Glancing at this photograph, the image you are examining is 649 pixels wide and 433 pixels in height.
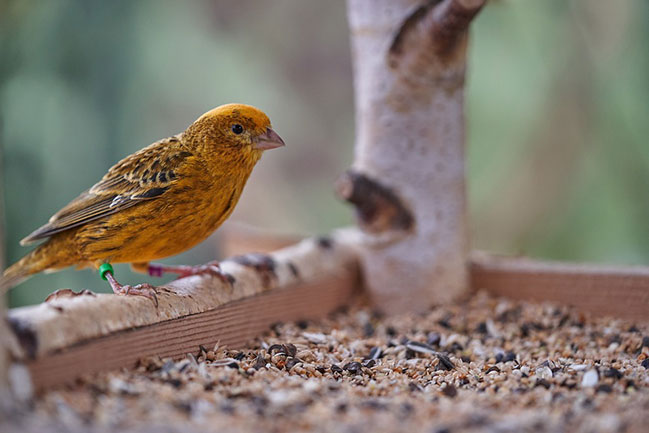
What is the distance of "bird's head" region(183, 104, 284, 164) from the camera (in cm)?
318

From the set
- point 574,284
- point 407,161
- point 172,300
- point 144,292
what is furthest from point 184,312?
point 574,284

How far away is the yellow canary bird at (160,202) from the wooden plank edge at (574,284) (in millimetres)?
1750

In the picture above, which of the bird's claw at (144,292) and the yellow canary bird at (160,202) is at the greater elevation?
the yellow canary bird at (160,202)

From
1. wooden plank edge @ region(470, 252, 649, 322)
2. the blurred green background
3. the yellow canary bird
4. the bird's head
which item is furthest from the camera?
Result: the blurred green background

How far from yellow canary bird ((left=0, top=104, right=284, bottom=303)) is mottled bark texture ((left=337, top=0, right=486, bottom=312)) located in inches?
36.1

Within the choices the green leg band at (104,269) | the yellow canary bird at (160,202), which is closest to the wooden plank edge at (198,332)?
the yellow canary bird at (160,202)

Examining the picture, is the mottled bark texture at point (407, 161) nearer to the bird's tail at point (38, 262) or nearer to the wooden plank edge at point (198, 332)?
the wooden plank edge at point (198, 332)

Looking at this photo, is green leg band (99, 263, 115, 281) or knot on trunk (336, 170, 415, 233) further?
knot on trunk (336, 170, 415, 233)

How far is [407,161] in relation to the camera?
4043 millimetres

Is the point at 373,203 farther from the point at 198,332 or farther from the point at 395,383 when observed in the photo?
the point at 395,383

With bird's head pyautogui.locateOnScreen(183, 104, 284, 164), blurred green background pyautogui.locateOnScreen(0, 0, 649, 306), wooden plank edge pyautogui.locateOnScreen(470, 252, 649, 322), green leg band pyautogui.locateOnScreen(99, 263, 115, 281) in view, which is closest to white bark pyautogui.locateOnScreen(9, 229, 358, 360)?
green leg band pyautogui.locateOnScreen(99, 263, 115, 281)

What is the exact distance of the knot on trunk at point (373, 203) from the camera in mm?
3965

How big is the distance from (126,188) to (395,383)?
149 cm

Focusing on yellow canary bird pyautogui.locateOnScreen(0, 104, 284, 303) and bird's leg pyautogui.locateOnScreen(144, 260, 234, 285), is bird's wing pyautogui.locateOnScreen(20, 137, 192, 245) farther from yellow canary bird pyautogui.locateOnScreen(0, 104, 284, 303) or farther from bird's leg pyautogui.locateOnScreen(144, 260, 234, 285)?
bird's leg pyautogui.locateOnScreen(144, 260, 234, 285)
